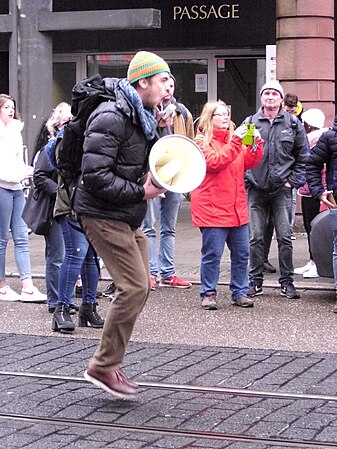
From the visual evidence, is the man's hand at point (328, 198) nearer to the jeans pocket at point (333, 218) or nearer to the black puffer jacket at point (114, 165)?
the jeans pocket at point (333, 218)

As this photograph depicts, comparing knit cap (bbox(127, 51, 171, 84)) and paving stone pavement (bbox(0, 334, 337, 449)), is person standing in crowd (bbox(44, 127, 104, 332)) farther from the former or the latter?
knit cap (bbox(127, 51, 171, 84))

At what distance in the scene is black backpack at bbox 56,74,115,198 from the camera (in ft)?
20.9

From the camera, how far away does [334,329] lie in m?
8.66

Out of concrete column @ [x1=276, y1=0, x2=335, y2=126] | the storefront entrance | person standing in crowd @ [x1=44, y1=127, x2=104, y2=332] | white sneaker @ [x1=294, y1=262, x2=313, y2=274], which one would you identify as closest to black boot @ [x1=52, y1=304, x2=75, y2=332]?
person standing in crowd @ [x1=44, y1=127, x2=104, y2=332]

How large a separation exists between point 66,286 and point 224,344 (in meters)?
1.41

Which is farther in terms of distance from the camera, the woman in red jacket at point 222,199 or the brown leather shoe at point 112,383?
the woman in red jacket at point 222,199

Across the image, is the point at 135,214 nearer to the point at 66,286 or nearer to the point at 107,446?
the point at 107,446

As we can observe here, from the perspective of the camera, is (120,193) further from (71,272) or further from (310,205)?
(310,205)

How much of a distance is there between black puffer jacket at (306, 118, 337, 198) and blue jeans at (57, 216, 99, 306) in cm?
223

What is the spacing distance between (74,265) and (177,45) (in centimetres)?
969

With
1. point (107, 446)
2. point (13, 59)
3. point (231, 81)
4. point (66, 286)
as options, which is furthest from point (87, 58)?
point (107, 446)

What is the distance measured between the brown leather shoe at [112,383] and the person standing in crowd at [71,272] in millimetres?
2216

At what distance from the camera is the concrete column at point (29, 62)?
1517 cm

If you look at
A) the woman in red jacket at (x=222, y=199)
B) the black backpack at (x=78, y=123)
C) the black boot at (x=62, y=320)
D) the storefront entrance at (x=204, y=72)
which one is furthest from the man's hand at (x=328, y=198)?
the storefront entrance at (x=204, y=72)
